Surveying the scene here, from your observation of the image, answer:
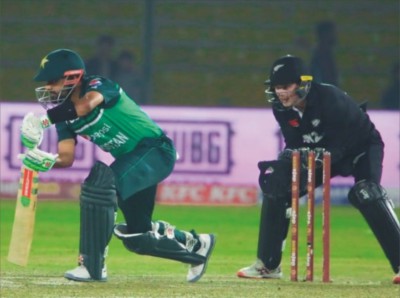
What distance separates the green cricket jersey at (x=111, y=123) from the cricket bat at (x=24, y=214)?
1.35 feet

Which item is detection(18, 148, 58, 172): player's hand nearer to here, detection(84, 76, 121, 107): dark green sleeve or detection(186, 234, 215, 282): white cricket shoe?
detection(84, 76, 121, 107): dark green sleeve

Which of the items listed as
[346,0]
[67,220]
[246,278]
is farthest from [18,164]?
[246,278]

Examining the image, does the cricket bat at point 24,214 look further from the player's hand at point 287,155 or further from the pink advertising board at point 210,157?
the pink advertising board at point 210,157

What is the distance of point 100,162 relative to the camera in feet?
29.6

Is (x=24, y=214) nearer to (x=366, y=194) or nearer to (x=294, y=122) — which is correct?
(x=294, y=122)

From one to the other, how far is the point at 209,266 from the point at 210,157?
5.42 metres

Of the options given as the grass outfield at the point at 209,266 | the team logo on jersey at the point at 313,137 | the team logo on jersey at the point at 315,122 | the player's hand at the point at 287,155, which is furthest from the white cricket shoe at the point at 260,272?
the team logo on jersey at the point at 315,122

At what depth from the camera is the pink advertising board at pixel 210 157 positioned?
53.4ft

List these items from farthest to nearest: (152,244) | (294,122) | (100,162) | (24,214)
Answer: (294,122)
(152,244)
(24,214)
(100,162)

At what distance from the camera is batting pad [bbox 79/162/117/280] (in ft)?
29.6

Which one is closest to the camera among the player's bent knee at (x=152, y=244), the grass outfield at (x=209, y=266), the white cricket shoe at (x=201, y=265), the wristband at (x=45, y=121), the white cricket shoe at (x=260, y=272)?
the grass outfield at (x=209, y=266)

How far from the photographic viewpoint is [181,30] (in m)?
18.1

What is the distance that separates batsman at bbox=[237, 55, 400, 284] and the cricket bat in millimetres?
1569

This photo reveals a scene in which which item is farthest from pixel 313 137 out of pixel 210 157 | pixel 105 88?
pixel 210 157
